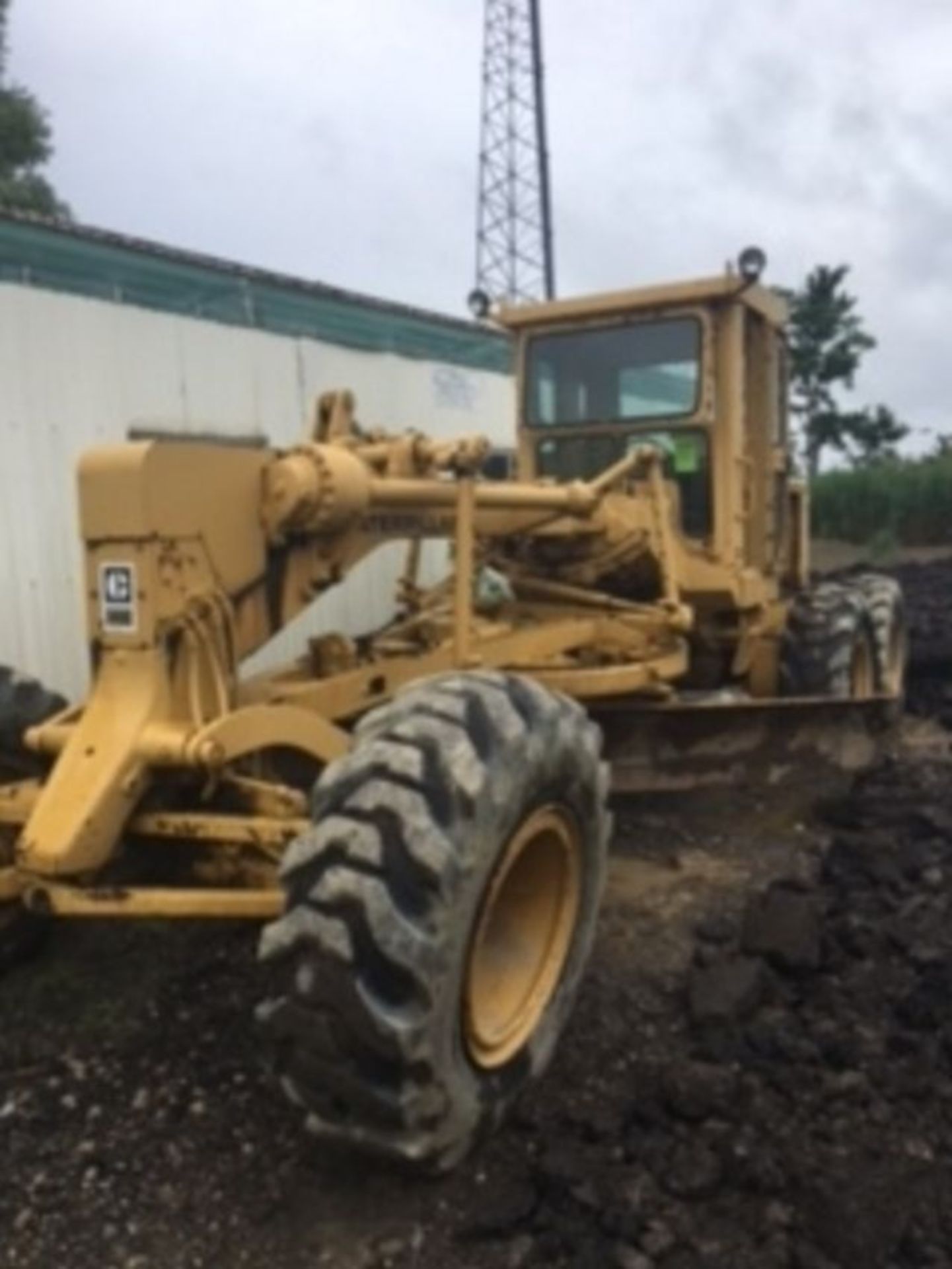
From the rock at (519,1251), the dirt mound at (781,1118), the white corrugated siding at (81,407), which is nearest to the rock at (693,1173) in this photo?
the dirt mound at (781,1118)

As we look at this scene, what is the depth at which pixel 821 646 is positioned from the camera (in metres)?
7.42

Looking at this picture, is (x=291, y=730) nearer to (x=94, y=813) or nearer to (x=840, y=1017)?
(x=94, y=813)

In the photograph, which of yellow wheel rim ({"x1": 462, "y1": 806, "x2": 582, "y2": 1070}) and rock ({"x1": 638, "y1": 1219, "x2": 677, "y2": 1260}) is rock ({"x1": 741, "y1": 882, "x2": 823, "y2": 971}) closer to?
yellow wheel rim ({"x1": 462, "y1": 806, "x2": 582, "y2": 1070})

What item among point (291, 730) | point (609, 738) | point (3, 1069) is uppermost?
point (291, 730)

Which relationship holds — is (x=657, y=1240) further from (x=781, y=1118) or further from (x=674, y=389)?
(x=674, y=389)

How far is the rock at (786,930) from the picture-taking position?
4.73 meters

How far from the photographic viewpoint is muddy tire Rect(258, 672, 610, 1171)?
307cm

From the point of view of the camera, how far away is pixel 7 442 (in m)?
7.40

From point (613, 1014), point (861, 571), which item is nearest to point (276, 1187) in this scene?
point (613, 1014)

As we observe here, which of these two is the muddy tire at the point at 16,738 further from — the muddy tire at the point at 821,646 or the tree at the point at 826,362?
the tree at the point at 826,362

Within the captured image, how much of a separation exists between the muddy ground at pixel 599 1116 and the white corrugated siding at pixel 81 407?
3.01 meters

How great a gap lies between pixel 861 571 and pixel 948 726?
6.38 metres

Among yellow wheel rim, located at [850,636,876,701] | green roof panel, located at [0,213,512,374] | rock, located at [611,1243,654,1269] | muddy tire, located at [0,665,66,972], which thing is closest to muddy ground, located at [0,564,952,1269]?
rock, located at [611,1243,654,1269]

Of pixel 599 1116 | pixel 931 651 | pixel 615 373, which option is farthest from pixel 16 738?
pixel 931 651
